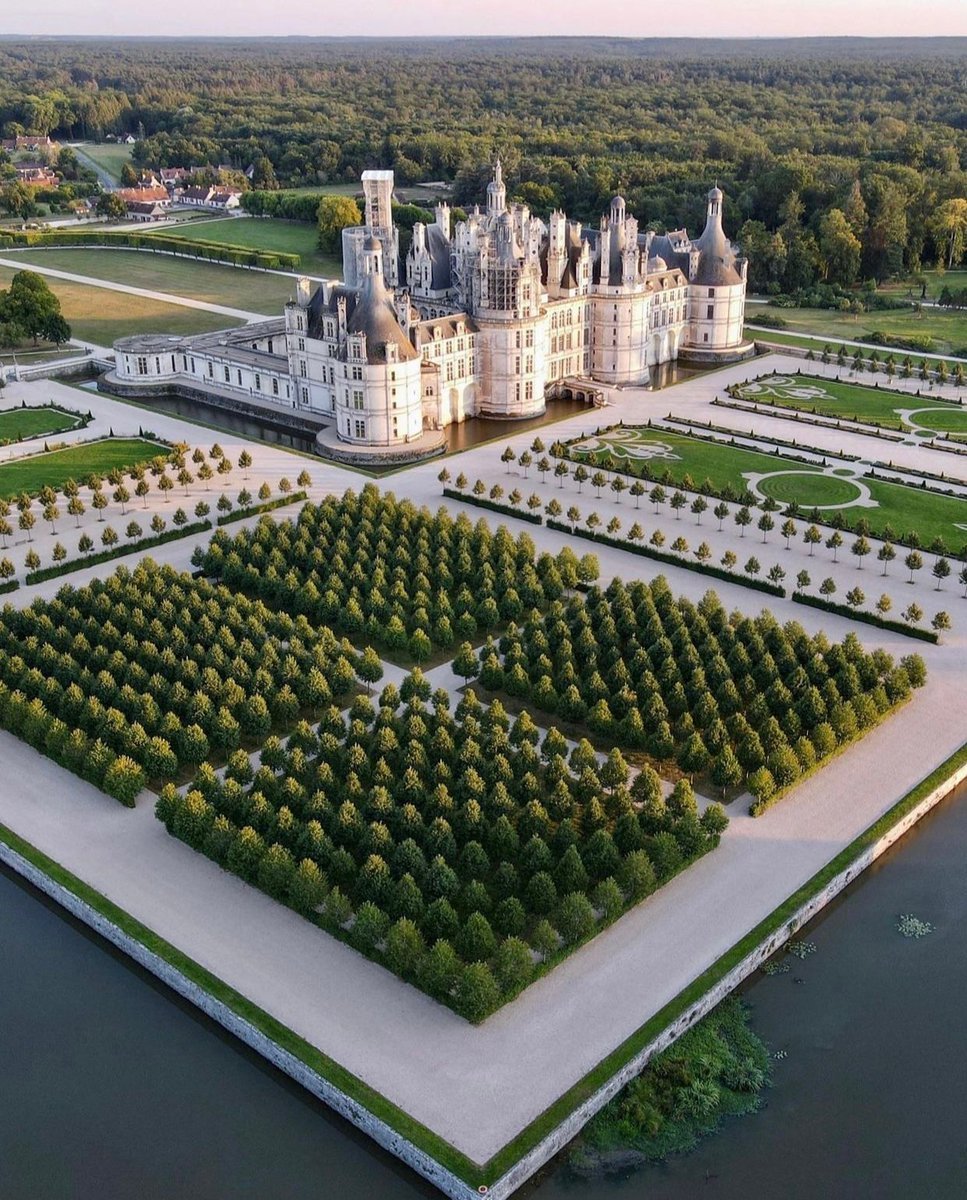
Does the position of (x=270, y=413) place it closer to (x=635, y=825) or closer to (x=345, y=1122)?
(x=635, y=825)

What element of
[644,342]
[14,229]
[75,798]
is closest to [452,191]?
[14,229]

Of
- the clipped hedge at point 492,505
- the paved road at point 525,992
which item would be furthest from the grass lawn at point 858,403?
the paved road at point 525,992

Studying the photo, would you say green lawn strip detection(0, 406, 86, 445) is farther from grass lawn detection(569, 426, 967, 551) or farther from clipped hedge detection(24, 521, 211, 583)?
grass lawn detection(569, 426, 967, 551)

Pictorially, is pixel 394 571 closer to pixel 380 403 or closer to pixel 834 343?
pixel 380 403

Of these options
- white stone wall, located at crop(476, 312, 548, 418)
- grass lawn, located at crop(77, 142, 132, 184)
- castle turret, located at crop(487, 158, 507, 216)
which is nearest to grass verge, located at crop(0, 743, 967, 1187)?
white stone wall, located at crop(476, 312, 548, 418)

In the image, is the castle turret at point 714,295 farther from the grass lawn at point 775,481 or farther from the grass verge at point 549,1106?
the grass verge at point 549,1106

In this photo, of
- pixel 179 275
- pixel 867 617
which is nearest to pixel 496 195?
pixel 867 617
